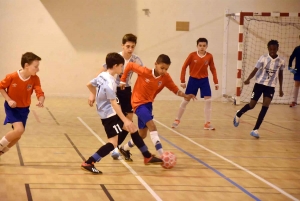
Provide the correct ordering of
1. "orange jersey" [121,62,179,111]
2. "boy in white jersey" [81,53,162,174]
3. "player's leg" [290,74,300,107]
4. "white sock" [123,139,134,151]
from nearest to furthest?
"boy in white jersey" [81,53,162,174] → "orange jersey" [121,62,179,111] → "white sock" [123,139,134,151] → "player's leg" [290,74,300,107]

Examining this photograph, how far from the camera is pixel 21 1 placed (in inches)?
570

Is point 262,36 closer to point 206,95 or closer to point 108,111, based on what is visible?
point 206,95

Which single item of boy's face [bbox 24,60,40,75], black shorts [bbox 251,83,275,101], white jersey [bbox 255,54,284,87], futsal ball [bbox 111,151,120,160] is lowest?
futsal ball [bbox 111,151,120,160]

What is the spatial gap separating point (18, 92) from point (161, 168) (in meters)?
2.00

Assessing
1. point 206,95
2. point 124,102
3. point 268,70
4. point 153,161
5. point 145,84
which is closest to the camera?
point 153,161

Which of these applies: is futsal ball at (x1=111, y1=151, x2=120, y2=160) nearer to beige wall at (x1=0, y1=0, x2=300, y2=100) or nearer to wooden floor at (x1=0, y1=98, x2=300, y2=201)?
wooden floor at (x1=0, y1=98, x2=300, y2=201)

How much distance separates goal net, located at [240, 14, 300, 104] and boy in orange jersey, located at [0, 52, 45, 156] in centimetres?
987

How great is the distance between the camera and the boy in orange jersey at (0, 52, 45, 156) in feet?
20.0

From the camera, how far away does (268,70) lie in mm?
8852

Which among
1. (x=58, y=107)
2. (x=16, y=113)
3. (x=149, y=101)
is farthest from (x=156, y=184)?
(x=58, y=107)

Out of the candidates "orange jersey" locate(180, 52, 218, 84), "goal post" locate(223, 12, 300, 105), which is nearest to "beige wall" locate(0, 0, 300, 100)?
"goal post" locate(223, 12, 300, 105)

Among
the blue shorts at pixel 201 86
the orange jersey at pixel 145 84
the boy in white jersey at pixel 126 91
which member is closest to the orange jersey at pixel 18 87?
the boy in white jersey at pixel 126 91

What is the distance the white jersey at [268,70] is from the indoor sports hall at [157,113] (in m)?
0.44

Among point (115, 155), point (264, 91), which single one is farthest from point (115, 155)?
point (264, 91)
